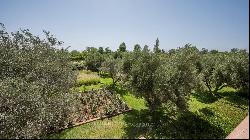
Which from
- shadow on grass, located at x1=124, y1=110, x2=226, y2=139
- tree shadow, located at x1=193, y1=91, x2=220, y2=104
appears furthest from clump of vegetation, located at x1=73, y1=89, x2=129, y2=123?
tree shadow, located at x1=193, y1=91, x2=220, y2=104

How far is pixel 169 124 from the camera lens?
23516 mm

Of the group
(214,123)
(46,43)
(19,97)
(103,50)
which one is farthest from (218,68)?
(103,50)

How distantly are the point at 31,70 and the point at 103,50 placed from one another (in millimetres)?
84604

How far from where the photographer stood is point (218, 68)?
38781 millimetres

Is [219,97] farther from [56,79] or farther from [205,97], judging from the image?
[56,79]

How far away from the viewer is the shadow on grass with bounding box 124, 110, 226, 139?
64.1 ft

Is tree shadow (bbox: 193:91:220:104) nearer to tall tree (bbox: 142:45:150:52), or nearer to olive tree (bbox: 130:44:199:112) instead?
olive tree (bbox: 130:44:199:112)

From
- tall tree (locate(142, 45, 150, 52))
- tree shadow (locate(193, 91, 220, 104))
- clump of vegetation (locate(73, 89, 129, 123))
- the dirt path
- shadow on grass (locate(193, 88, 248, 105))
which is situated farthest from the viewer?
tree shadow (locate(193, 91, 220, 104))

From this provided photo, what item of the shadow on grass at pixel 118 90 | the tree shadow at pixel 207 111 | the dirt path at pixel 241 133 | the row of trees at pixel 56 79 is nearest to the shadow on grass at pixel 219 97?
the row of trees at pixel 56 79

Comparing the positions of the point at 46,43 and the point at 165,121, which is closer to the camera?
the point at 165,121

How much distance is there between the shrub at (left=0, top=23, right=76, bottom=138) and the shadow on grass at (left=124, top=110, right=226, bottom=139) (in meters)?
5.72

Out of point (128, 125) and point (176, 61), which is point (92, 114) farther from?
point (176, 61)

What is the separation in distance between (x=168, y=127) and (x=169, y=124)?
1329 millimetres

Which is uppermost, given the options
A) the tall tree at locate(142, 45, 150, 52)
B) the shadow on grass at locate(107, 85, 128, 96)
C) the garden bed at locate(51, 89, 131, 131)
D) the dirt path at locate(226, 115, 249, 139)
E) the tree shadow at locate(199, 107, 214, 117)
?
the tall tree at locate(142, 45, 150, 52)
